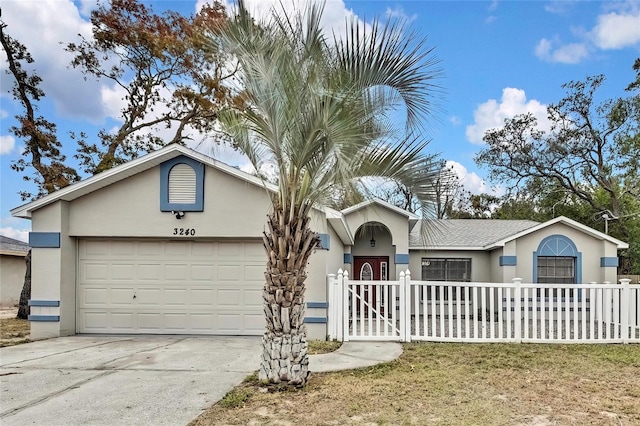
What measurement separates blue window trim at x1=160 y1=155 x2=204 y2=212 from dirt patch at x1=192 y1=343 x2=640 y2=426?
203 inches

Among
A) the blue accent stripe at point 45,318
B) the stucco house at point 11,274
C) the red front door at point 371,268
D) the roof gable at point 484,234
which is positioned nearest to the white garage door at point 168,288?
the blue accent stripe at point 45,318

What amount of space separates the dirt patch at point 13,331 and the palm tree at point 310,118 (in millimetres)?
7292

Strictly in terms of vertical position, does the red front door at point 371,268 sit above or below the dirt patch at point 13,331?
above

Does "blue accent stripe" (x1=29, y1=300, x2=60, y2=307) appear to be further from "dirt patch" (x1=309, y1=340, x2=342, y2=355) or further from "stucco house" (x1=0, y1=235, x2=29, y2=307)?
"stucco house" (x1=0, y1=235, x2=29, y2=307)

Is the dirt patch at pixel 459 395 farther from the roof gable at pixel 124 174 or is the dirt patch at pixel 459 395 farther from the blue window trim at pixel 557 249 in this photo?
the blue window trim at pixel 557 249

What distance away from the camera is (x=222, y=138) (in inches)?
286

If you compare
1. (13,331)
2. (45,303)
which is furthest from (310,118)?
(13,331)

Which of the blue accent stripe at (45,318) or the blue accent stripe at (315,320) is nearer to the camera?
the blue accent stripe at (315,320)

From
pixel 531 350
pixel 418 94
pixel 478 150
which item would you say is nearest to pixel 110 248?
pixel 418 94

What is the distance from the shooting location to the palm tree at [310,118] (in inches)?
231

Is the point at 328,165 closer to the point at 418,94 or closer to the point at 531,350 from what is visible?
the point at 418,94

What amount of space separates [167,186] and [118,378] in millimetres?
5024

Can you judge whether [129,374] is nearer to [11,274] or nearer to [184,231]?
[184,231]

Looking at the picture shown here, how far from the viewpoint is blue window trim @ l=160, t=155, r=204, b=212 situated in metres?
10.5
